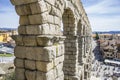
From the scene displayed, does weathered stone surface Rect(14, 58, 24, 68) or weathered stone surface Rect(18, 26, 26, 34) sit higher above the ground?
weathered stone surface Rect(18, 26, 26, 34)

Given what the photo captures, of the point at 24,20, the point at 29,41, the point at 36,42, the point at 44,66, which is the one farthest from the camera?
the point at 24,20

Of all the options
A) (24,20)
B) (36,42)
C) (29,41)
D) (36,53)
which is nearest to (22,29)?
(24,20)

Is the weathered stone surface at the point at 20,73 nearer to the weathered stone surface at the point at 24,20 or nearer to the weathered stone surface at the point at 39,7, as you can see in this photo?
the weathered stone surface at the point at 24,20

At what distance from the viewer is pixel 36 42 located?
14.4 feet

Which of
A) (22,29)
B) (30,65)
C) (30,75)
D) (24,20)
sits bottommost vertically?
(30,75)

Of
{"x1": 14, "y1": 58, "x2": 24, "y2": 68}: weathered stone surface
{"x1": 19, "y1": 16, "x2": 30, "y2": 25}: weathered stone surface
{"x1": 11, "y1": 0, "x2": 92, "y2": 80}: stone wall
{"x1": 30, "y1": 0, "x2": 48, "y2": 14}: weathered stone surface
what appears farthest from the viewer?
{"x1": 14, "y1": 58, "x2": 24, "y2": 68}: weathered stone surface

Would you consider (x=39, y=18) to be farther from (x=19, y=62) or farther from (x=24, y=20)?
(x=19, y=62)

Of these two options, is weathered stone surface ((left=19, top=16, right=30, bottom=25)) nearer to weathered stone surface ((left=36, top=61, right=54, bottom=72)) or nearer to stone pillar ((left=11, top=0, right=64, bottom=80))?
stone pillar ((left=11, top=0, right=64, bottom=80))

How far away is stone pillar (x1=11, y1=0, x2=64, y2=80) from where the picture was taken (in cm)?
426

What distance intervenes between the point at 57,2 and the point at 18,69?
2164 millimetres

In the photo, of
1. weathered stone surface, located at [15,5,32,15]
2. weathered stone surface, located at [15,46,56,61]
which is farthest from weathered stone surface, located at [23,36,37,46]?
weathered stone surface, located at [15,5,32,15]

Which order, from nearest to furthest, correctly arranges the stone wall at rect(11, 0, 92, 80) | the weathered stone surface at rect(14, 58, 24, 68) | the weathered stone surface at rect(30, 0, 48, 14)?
the weathered stone surface at rect(30, 0, 48, 14) < the stone wall at rect(11, 0, 92, 80) < the weathered stone surface at rect(14, 58, 24, 68)

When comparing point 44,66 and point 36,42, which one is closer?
point 44,66

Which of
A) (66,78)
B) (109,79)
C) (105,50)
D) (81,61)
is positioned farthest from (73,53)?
(105,50)
